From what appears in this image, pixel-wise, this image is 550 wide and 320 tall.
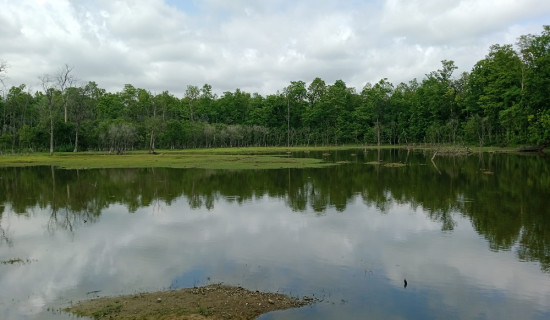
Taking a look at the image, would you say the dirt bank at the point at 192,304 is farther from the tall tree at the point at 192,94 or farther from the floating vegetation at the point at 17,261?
the tall tree at the point at 192,94

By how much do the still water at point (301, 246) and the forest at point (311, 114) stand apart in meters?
37.4

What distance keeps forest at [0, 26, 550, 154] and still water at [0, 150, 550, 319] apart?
3735 cm

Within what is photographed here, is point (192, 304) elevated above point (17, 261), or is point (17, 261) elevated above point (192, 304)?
point (192, 304)

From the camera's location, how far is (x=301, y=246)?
1616 cm

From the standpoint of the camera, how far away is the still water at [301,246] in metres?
11.2

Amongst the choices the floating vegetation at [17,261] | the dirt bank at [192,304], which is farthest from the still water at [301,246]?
the dirt bank at [192,304]

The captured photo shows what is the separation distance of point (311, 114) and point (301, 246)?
386ft

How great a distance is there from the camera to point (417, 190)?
30516 millimetres

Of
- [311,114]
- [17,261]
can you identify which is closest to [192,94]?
[311,114]

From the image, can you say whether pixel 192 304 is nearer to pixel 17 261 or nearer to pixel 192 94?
pixel 17 261

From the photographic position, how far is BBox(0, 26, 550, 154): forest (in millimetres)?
75438

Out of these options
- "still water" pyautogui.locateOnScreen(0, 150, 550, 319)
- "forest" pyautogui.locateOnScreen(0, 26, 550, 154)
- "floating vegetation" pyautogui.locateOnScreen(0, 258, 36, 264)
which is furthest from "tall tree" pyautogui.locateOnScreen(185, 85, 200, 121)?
"floating vegetation" pyautogui.locateOnScreen(0, 258, 36, 264)

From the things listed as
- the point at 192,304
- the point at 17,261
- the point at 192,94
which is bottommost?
the point at 17,261

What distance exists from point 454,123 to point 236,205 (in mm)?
87481
